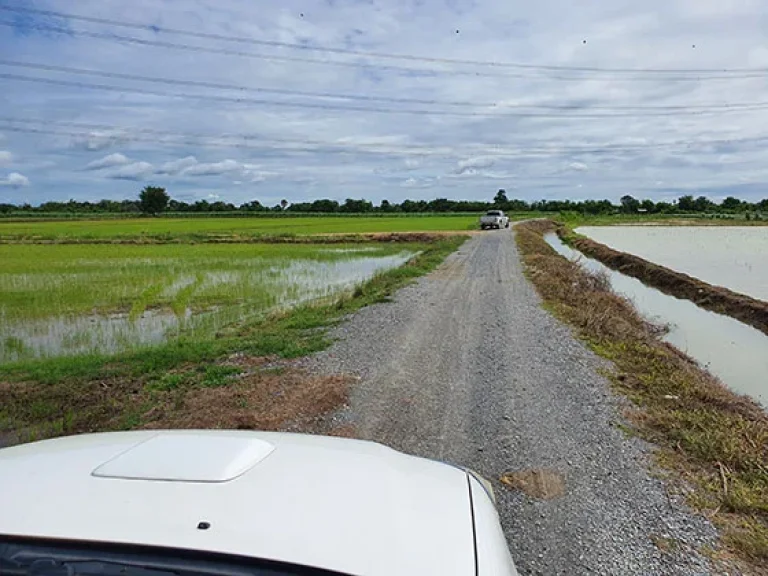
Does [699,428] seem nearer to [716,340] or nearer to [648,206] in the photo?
[716,340]

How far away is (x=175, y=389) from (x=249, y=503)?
576cm

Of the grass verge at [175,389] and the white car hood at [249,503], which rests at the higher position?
the white car hood at [249,503]

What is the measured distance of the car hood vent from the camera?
70.7 inches

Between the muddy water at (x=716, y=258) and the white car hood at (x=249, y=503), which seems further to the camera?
the muddy water at (x=716, y=258)

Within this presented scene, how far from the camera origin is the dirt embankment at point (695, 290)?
44.3 ft

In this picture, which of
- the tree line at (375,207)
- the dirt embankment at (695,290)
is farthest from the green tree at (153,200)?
the dirt embankment at (695,290)

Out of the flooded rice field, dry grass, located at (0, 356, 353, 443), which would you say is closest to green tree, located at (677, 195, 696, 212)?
the flooded rice field

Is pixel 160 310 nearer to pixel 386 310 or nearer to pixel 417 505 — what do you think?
pixel 386 310

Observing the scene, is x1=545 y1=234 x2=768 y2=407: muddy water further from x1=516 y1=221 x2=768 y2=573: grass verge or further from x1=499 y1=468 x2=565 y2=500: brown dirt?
x1=499 y1=468 x2=565 y2=500: brown dirt

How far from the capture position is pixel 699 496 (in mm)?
4172

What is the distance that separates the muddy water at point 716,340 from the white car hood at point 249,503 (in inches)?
289

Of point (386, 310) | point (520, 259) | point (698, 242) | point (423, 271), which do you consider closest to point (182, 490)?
point (386, 310)

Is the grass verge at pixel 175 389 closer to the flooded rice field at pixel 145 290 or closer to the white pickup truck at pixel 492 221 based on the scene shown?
the flooded rice field at pixel 145 290

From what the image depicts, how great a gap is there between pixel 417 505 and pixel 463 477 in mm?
435
